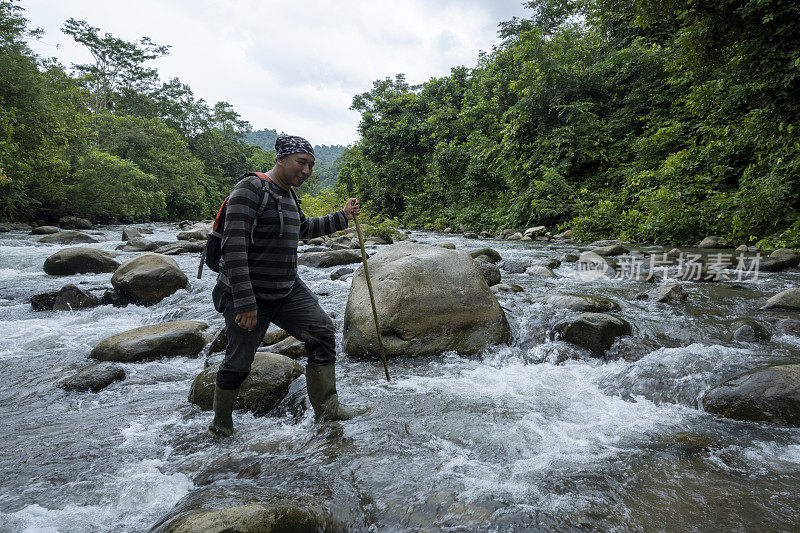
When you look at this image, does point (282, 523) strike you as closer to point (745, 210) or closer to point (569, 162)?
point (745, 210)

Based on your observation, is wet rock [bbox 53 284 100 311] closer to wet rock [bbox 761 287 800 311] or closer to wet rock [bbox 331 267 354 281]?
wet rock [bbox 331 267 354 281]

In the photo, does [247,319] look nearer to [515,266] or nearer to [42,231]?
[515,266]

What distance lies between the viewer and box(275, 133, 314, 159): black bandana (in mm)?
3059

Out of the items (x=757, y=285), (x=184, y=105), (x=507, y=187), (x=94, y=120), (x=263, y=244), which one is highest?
(x=184, y=105)

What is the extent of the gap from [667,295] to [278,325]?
626 centimetres

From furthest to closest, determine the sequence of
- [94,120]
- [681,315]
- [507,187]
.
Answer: [94,120], [507,187], [681,315]

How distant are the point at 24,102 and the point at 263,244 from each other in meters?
21.1

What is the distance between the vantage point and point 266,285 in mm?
3018

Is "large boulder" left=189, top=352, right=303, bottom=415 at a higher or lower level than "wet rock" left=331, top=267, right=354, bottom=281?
lower

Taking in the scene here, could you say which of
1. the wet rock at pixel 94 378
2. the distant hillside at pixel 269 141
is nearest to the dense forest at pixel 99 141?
the wet rock at pixel 94 378

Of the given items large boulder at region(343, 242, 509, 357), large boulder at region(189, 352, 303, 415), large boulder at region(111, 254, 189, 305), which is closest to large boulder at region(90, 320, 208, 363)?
large boulder at region(189, 352, 303, 415)

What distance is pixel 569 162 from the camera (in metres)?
18.2

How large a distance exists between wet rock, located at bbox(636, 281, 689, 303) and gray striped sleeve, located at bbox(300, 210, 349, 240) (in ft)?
18.3

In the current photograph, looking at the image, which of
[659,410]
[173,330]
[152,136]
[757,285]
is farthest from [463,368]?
[152,136]
